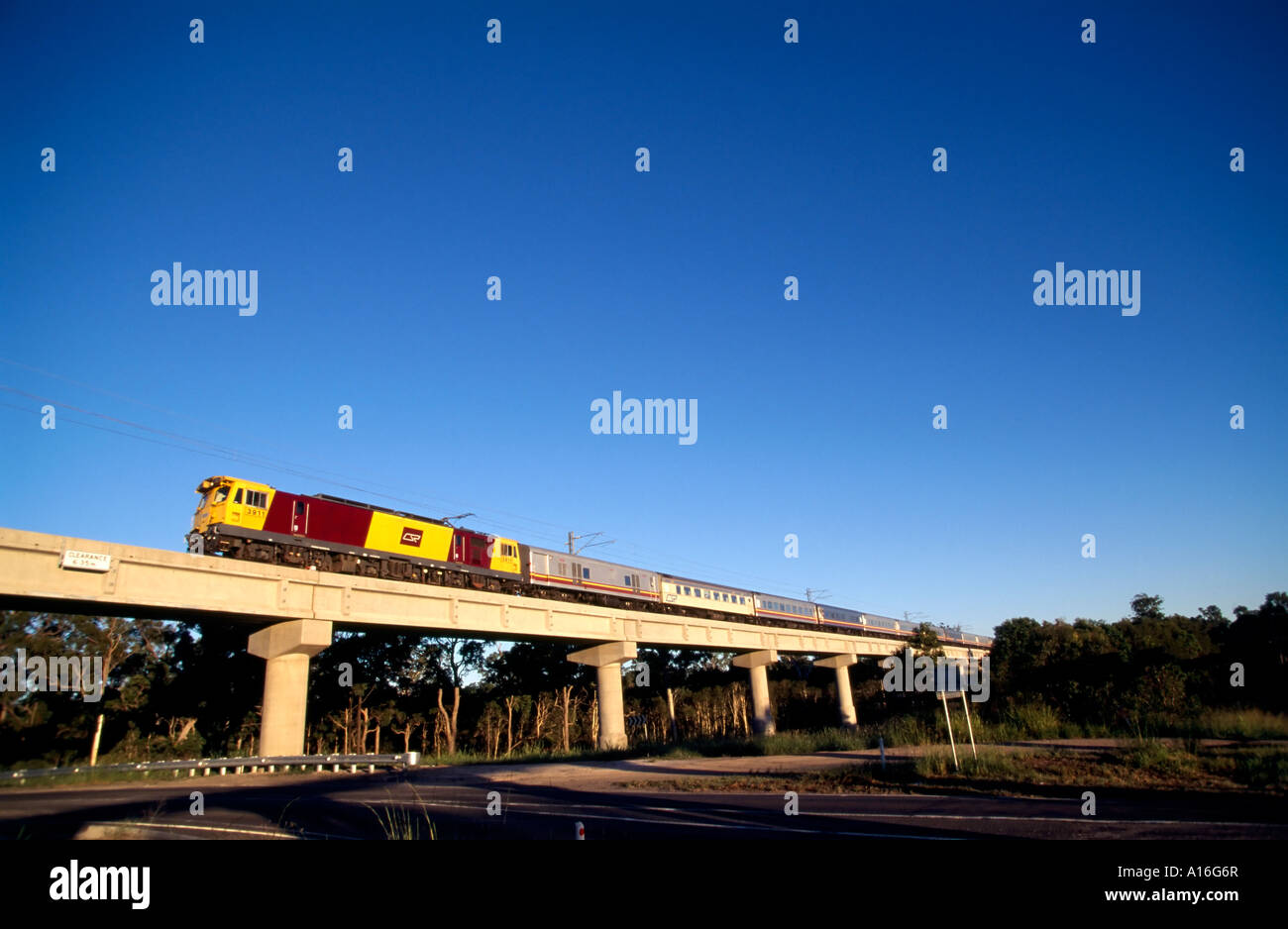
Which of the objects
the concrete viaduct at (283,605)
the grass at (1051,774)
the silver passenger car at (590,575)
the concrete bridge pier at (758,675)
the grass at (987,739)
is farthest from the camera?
the concrete bridge pier at (758,675)

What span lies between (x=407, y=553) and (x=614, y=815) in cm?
2289

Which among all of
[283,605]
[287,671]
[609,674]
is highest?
[283,605]

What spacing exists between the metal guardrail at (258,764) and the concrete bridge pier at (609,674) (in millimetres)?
16910

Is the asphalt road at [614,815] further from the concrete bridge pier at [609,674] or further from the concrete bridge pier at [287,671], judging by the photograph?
the concrete bridge pier at [609,674]

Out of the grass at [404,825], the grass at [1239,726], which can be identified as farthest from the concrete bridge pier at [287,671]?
the grass at [1239,726]

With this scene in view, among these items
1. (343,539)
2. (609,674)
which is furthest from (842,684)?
(343,539)

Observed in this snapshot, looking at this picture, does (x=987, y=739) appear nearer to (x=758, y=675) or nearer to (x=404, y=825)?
(x=404, y=825)

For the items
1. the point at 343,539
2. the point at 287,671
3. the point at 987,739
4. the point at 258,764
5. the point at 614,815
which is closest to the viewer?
the point at 614,815

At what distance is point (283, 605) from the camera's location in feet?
85.3

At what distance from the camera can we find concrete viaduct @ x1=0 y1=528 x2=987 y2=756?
20969 millimetres

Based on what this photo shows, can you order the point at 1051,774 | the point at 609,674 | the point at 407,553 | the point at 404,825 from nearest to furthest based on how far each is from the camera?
the point at 404,825 < the point at 1051,774 < the point at 407,553 < the point at 609,674

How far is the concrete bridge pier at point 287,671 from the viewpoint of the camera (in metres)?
26.2

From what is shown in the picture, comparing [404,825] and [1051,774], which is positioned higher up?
[404,825]

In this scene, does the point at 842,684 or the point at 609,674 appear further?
the point at 842,684
